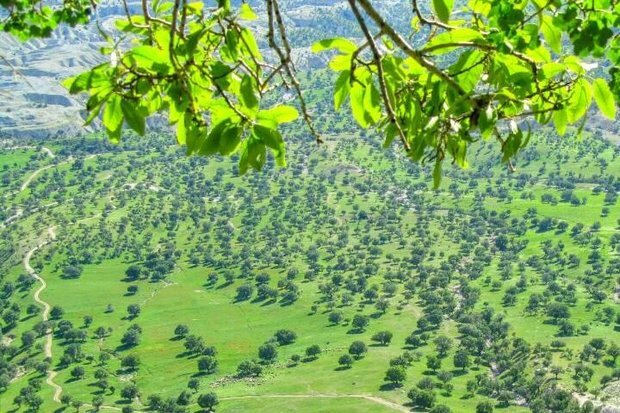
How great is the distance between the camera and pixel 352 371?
6706 centimetres

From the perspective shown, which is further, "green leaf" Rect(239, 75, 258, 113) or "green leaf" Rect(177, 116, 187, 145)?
"green leaf" Rect(177, 116, 187, 145)

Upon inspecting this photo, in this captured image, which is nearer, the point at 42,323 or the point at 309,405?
the point at 309,405

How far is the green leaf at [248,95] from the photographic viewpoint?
1.75 m

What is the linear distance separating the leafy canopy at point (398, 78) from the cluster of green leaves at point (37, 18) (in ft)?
2.65

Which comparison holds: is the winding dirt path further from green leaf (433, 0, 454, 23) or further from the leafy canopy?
green leaf (433, 0, 454, 23)

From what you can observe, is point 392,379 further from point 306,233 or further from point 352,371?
point 306,233

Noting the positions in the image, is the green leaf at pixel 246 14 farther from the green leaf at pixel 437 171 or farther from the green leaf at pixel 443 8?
the green leaf at pixel 437 171

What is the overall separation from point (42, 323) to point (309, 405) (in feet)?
119

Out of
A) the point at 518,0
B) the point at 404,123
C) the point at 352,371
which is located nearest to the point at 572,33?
the point at 518,0

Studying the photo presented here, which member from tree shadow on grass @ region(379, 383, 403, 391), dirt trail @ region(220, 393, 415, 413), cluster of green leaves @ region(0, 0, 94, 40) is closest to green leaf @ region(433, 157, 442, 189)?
cluster of green leaves @ region(0, 0, 94, 40)

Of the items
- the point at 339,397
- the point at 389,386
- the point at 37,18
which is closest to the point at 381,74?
the point at 37,18

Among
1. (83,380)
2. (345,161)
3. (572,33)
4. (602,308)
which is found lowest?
(83,380)

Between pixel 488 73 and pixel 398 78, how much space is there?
0.27 meters

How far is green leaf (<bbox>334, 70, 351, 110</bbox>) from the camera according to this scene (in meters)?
1.90
